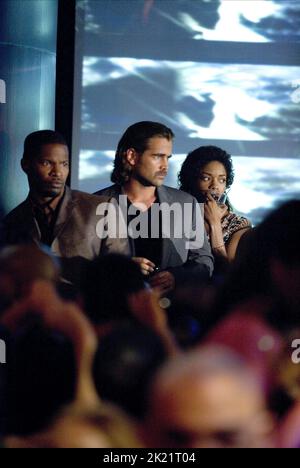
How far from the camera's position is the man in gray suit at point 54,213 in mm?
2234

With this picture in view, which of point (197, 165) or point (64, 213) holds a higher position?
point (197, 165)

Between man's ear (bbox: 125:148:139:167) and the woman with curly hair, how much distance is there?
24cm

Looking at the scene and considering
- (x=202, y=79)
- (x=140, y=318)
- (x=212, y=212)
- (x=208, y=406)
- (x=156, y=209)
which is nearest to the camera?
(x=208, y=406)

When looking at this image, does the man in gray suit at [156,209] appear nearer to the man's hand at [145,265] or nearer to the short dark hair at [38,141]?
the man's hand at [145,265]

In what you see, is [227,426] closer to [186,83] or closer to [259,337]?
[259,337]

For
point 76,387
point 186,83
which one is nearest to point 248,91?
point 186,83

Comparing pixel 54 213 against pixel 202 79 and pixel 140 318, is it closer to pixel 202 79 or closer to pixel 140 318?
pixel 140 318

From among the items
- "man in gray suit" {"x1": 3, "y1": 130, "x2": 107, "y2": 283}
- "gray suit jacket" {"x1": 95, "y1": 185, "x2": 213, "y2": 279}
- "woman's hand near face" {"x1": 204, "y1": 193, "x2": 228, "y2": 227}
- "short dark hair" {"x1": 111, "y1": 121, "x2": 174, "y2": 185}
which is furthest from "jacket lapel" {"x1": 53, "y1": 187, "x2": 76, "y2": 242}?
"woman's hand near face" {"x1": 204, "y1": 193, "x2": 228, "y2": 227}

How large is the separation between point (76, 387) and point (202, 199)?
944 mm

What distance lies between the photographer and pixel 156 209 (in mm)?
2385

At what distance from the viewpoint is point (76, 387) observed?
181 centimetres

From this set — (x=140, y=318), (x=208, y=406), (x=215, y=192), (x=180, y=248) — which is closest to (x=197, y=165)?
(x=215, y=192)

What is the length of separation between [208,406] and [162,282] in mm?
626

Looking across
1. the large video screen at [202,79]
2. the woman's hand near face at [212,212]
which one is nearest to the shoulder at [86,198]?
the woman's hand near face at [212,212]
